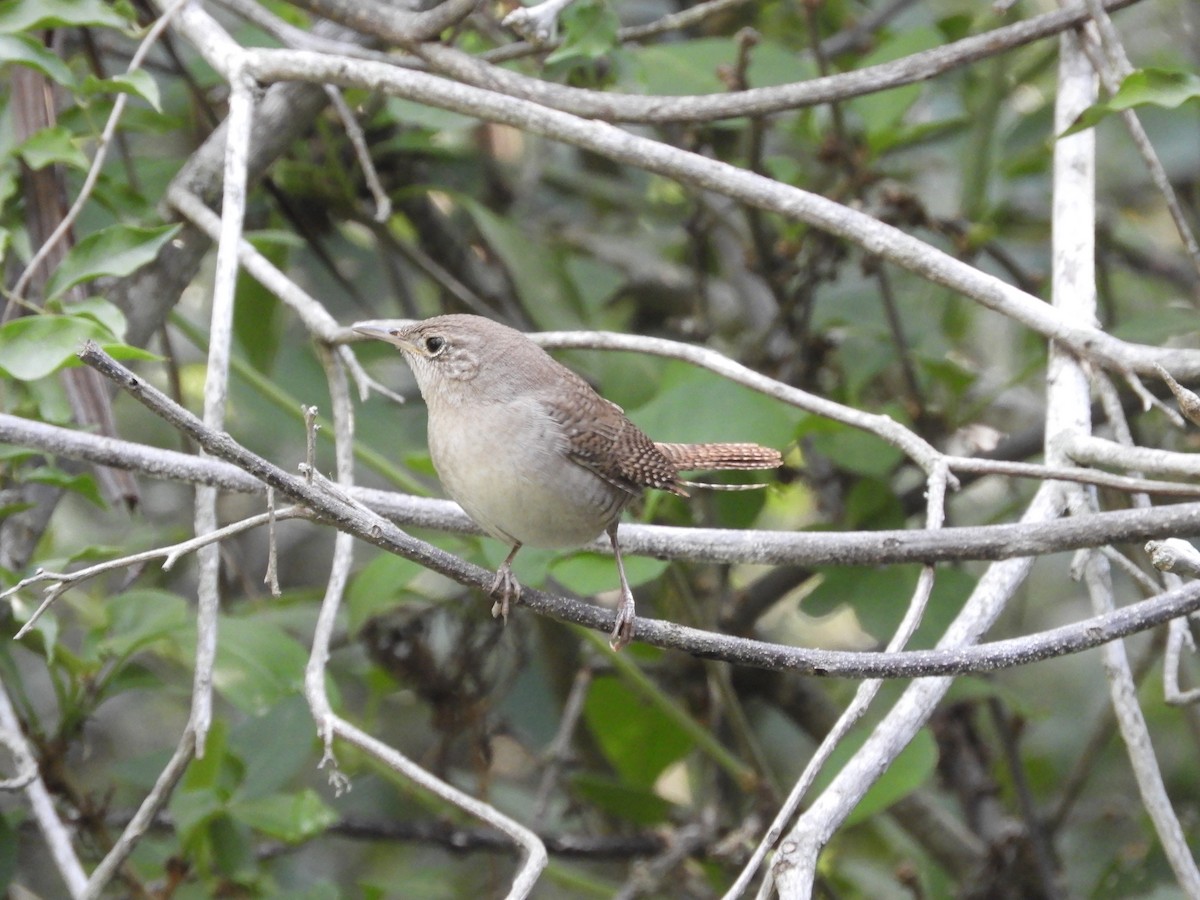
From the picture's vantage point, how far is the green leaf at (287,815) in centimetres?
274

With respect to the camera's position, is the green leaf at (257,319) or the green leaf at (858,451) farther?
the green leaf at (257,319)

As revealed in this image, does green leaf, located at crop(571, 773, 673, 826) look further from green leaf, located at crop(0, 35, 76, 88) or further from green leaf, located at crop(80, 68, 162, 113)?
green leaf, located at crop(0, 35, 76, 88)

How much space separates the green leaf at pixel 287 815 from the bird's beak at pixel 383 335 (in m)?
0.99

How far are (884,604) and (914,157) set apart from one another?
8.16ft

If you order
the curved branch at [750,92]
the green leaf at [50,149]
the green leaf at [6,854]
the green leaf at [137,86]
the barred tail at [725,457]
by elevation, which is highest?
the curved branch at [750,92]

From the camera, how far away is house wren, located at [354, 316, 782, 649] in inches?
95.0

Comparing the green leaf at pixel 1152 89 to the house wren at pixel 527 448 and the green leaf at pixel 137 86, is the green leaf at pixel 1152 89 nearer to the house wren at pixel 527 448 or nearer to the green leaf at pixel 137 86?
the house wren at pixel 527 448

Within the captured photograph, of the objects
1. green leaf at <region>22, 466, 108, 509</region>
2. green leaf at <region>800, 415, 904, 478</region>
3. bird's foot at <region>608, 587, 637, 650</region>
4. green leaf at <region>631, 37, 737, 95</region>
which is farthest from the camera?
green leaf at <region>631, 37, 737, 95</region>

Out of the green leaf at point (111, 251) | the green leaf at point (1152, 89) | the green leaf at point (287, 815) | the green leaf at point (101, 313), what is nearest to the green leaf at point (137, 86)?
the green leaf at point (111, 251)

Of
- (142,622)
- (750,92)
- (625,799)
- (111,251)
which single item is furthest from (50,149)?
(625,799)

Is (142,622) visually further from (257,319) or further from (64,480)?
(257,319)

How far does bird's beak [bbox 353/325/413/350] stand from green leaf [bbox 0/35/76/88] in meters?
0.79

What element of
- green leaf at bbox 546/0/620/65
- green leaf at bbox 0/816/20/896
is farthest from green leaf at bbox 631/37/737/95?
green leaf at bbox 0/816/20/896

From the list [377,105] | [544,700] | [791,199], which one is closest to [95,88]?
[377,105]
